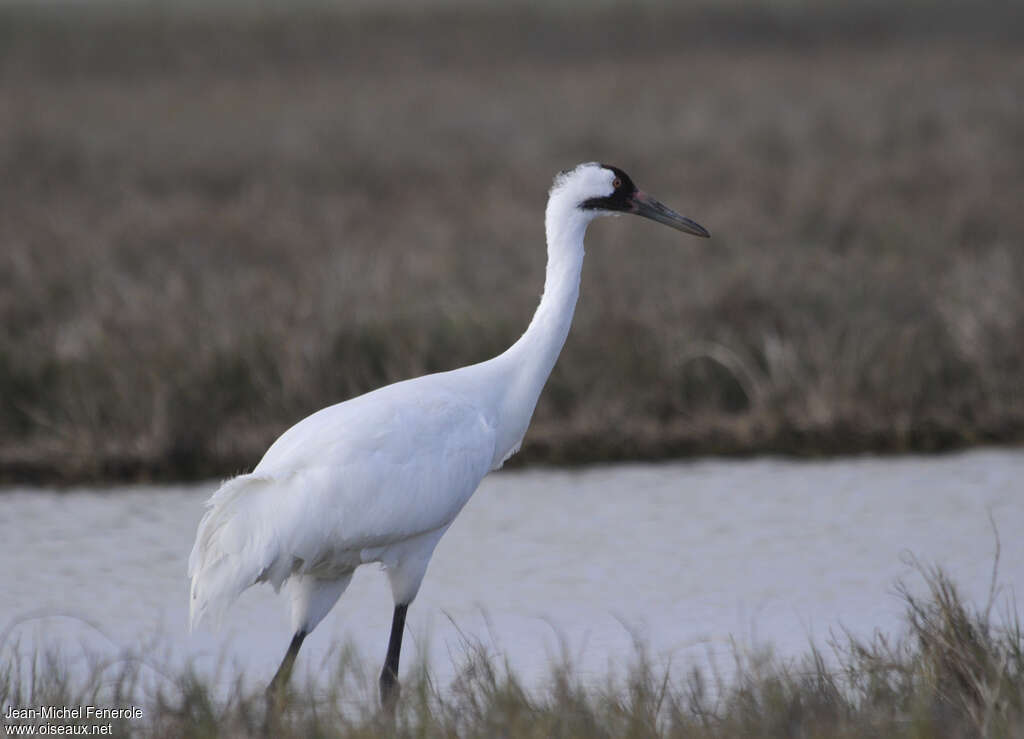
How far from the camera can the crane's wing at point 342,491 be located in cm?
555

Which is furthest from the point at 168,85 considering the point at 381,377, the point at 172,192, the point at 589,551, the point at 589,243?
the point at 589,551

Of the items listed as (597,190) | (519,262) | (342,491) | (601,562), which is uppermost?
(597,190)

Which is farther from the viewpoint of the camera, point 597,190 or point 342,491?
point 597,190

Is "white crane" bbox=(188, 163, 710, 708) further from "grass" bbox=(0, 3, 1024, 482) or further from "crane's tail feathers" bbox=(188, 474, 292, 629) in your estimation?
"grass" bbox=(0, 3, 1024, 482)

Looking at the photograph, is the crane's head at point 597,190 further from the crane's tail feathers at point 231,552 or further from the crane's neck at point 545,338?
the crane's tail feathers at point 231,552

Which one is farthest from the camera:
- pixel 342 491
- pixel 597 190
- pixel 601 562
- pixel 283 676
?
pixel 601 562

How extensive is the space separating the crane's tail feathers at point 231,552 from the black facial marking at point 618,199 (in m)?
1.69

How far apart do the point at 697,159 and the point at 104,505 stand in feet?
35.4

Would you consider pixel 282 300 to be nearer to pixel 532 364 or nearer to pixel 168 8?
pixel 532 364

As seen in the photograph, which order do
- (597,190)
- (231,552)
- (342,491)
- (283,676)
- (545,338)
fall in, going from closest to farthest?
1. (283,676)
2. (231,552)
3. (342,491)
4. (545,338)
5. (597,190)

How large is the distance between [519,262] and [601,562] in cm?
557

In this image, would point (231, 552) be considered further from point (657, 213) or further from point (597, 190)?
point (657, 213)

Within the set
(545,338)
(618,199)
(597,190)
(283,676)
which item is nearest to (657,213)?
(618,199)

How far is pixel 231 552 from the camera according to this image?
18.2 ft
